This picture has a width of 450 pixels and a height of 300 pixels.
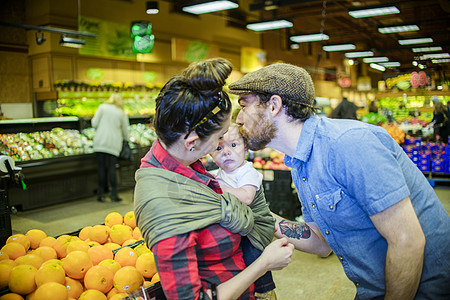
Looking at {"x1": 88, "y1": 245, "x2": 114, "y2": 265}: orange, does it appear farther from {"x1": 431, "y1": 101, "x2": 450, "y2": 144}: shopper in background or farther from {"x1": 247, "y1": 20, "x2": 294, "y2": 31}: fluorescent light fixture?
{"x1": 247, "y1": 20, "x2": 294, "y2": 31}: fluorescent light fixture

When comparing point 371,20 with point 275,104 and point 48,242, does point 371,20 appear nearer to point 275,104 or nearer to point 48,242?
point 275,104

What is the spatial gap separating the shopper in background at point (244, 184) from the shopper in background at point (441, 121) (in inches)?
224

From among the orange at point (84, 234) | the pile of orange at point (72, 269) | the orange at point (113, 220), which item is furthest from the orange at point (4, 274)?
the orange at point (113, 220)

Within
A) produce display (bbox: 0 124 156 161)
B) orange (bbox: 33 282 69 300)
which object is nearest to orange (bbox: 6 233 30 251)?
orange (bbox: 33 282 69 300)

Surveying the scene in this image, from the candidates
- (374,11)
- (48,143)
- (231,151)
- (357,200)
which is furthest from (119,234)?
(374,11)

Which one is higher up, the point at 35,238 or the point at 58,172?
the point at 35,238

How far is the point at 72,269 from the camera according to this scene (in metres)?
1.73

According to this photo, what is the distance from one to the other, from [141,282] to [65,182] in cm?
528

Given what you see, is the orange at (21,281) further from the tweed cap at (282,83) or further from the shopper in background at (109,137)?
the shopper in background at (109,137)

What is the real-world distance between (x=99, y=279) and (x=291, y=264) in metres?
2.58

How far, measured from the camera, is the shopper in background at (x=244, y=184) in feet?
5.32

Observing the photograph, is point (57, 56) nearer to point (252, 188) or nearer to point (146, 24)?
point (146, 24)

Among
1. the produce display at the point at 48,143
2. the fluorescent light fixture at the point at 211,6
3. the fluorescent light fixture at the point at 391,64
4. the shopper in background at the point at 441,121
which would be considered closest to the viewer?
the fluorescent light fixture at the point at 391,64

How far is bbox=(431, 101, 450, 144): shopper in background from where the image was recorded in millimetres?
6605
